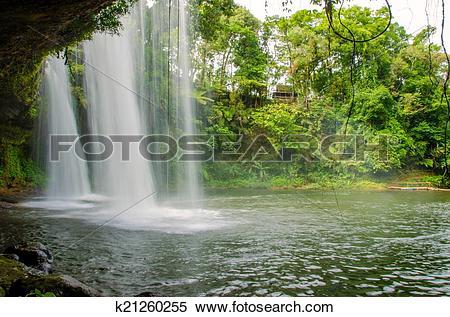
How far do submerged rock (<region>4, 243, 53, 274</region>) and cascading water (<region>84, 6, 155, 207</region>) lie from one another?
9417 millimetres

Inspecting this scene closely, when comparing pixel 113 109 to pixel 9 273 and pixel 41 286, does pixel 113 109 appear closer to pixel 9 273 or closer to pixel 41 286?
pixel 9 273

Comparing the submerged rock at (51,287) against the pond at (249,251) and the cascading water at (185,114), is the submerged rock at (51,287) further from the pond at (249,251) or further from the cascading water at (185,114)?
the cascading water at (185,114)

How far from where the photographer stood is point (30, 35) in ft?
22.0

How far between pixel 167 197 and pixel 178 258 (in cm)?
1044

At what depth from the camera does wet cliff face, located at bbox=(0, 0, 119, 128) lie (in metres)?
5.04

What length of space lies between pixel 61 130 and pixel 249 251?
1204cm

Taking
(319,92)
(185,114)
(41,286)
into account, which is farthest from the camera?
(319,92)

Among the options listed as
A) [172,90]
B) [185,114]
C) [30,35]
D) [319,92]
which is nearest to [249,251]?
[30,35]

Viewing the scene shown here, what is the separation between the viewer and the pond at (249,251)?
5.51m

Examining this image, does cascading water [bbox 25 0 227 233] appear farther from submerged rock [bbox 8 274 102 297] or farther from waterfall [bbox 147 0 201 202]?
submerged rock [bbox 8 274 102 297]

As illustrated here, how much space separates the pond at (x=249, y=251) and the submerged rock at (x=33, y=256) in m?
0.21

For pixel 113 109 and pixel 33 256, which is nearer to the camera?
pixel 33 256
